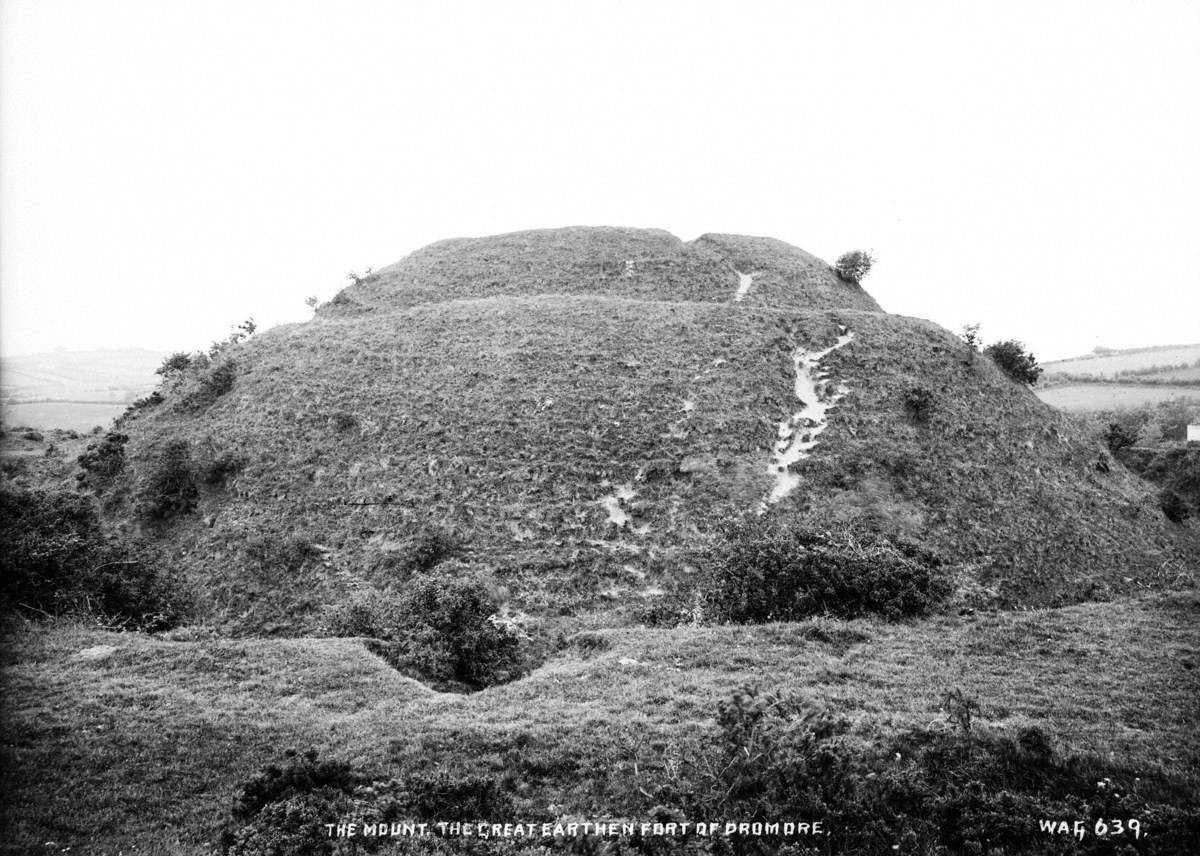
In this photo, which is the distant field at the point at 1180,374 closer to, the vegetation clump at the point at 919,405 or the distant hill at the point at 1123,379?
the distant hill at the point at 1123,379

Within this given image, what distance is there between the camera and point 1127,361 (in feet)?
194

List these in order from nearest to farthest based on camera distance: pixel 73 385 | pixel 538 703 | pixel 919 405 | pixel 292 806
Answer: pixel 292 806, pixel 538 703, pixel 919 405, pixel 73 385

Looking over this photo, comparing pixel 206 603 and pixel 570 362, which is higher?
pixel 570 362

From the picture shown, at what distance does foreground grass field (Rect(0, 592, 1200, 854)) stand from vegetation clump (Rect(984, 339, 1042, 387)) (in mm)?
19934

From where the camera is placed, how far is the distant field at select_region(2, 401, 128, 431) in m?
35.8

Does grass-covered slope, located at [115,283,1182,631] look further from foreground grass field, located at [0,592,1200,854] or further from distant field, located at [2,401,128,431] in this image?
distant field, located at [2,401,128,431]

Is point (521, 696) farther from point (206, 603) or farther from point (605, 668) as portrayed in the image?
point (206, 603)

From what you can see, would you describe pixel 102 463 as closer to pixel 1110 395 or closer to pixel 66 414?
pixel 66 414

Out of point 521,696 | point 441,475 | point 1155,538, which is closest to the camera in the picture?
point 521,696

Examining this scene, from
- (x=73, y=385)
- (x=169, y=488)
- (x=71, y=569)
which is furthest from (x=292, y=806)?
(x=73, y=385)

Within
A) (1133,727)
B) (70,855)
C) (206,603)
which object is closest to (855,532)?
(1133,727)

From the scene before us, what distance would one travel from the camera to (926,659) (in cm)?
1140

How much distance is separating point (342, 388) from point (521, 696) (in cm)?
1909

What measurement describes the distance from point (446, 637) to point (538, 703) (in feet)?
12.4
